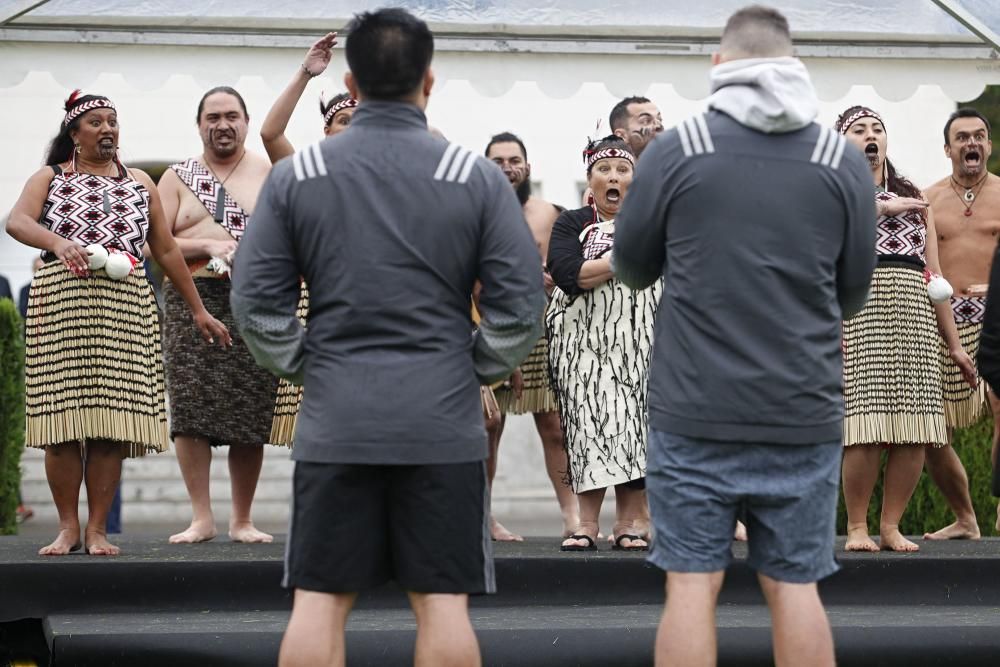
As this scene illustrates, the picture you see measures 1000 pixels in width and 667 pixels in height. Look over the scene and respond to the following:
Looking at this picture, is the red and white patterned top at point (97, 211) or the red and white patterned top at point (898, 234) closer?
the red and white patterned top at point (97, 211)

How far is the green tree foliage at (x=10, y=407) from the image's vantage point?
28.9ft

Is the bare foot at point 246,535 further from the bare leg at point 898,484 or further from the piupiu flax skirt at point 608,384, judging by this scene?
the bare leg at point 898,484

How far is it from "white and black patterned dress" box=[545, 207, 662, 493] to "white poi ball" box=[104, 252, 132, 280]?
5.41ft

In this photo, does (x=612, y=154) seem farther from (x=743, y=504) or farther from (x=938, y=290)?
(x=743, y=504)

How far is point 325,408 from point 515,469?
8811 millimetres

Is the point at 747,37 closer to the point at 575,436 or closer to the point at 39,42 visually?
the point at 575,436

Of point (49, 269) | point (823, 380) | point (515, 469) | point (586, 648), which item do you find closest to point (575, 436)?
point (586, 648)

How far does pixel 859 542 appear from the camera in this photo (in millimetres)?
6285

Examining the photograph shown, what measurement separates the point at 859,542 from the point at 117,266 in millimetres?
3120

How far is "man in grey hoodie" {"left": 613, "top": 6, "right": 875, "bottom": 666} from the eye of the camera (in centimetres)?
360

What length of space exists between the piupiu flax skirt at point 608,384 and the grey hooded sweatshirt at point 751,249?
7.90 feet

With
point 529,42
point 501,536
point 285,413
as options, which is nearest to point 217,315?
point 285,413

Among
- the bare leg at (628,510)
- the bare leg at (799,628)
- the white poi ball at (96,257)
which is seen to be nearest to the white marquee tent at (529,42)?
the white poi ball at (96,257)

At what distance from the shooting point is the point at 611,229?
6.21 metres
